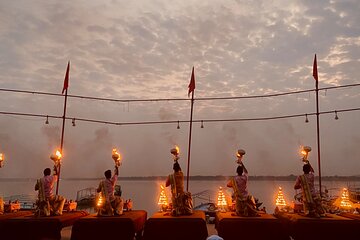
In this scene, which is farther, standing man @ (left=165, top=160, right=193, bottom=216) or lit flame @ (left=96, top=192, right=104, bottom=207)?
lit flame @ (left=96, top=192, right=104, bottom=207)

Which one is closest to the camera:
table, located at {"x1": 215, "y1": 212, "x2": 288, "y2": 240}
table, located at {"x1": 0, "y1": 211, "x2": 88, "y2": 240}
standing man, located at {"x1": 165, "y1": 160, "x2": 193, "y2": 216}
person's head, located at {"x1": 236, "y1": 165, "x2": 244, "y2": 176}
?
table, located at {"x1": 215, "y1": 212, "x2": 288, "y2": 240}

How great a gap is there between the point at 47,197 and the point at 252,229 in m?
5.75

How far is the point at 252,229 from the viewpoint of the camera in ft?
26.6

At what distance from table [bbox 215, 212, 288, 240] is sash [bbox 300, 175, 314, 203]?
133cm

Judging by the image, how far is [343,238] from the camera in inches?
305

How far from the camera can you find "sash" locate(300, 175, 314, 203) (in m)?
9.05

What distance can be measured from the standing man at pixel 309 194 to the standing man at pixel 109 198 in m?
4.93

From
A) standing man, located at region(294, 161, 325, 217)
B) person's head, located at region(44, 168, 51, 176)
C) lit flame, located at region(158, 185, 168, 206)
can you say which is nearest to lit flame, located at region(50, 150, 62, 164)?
person's head, located at region(44, 168, 51, 176)

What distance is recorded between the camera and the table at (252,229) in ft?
26.5

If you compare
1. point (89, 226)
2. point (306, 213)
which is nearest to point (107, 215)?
point (89, 226)

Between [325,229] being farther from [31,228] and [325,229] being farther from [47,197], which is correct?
[47,197]

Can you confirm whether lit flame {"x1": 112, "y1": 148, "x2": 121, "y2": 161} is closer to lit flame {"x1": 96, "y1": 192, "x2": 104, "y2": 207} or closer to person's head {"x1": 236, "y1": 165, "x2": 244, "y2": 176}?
lit flame {"x1": 96, "y1": 192, "x2": 104, "y2": 207}

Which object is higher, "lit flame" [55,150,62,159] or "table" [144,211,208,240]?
"lit flame" [55,150,62,159]

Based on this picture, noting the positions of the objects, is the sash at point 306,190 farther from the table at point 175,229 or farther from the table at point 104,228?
the table at point 104,228
